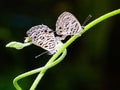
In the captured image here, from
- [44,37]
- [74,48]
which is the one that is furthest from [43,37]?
[74,48]

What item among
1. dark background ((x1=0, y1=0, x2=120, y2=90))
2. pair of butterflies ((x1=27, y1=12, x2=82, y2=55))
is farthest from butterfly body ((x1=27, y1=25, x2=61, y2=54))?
dark background ((x1=0, y1=0, x2=120, y2=90))

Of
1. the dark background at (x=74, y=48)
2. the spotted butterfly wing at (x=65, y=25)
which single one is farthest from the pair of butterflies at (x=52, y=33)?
the dark background at (x=74, y=48)

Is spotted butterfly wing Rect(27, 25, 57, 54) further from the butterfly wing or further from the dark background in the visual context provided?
the dark background

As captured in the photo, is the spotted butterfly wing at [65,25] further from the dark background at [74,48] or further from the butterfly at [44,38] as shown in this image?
the dark background at [74,48]

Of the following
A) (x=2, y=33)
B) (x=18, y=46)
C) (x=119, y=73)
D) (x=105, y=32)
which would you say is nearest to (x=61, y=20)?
(x=18, y=46)

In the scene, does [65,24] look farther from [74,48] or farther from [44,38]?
[74,48]
